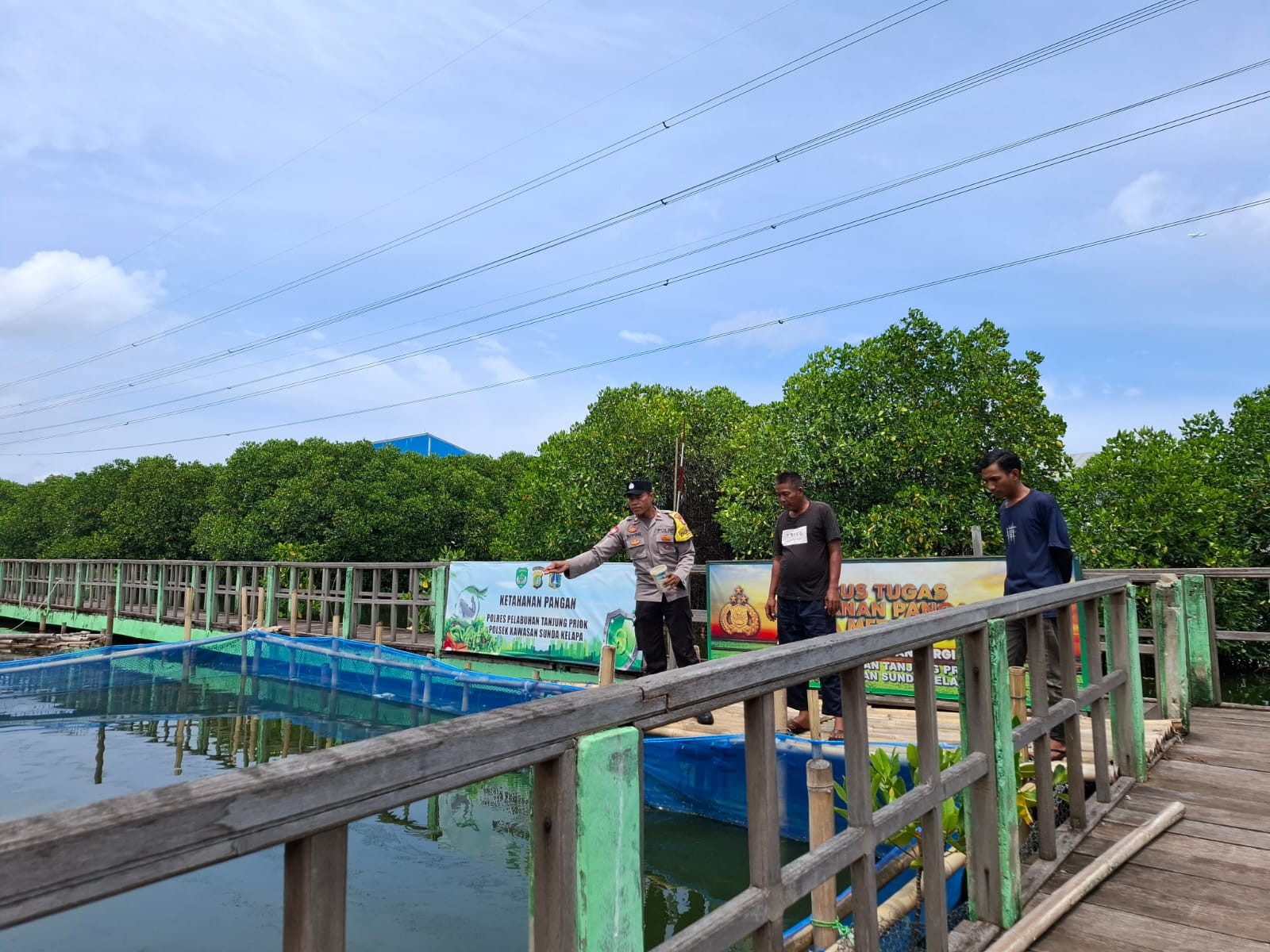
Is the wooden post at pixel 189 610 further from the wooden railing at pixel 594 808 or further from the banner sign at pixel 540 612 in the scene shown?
the wooden railing at pixel 594 808

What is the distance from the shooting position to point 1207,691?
5895 millimetres

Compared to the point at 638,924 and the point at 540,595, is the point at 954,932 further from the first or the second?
the point at 540,595

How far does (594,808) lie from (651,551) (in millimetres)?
4619

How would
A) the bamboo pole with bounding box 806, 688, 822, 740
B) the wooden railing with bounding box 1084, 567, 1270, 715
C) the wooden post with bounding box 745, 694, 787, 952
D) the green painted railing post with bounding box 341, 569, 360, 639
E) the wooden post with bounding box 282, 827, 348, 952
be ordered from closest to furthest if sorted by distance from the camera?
the wooden post with bounding box 282, 827, 348, 952 < the wooden post with bounding box 745, 694, 787, 952 < the wooden railing with bounding box 1084, 567, 1270, 715 < the bamboo pole with bounding box 806, 688, 822, 740 < the green painted railing post with bounding box 341, 569, 360, 639

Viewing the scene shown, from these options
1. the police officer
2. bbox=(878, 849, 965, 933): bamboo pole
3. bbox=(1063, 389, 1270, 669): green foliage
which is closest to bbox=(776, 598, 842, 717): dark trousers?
the police officer

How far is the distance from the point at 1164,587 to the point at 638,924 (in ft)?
15.8

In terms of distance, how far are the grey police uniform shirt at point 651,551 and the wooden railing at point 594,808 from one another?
3.28 metres

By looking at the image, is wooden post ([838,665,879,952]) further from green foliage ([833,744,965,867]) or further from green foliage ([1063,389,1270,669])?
green foliage ([1063,389,1270,669])

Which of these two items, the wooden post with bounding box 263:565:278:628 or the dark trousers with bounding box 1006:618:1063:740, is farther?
the wooden post with bounding box 263:565:278:628

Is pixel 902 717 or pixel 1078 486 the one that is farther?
pixel 1078 486

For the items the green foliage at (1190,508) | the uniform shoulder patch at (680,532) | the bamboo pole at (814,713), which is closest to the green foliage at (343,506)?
the green foliage at (1190,508)

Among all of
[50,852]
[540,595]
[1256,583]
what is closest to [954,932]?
[50,852]

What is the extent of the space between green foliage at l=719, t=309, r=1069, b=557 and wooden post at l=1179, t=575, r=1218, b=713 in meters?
6.29

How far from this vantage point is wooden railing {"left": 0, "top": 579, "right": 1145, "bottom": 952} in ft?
2.72
